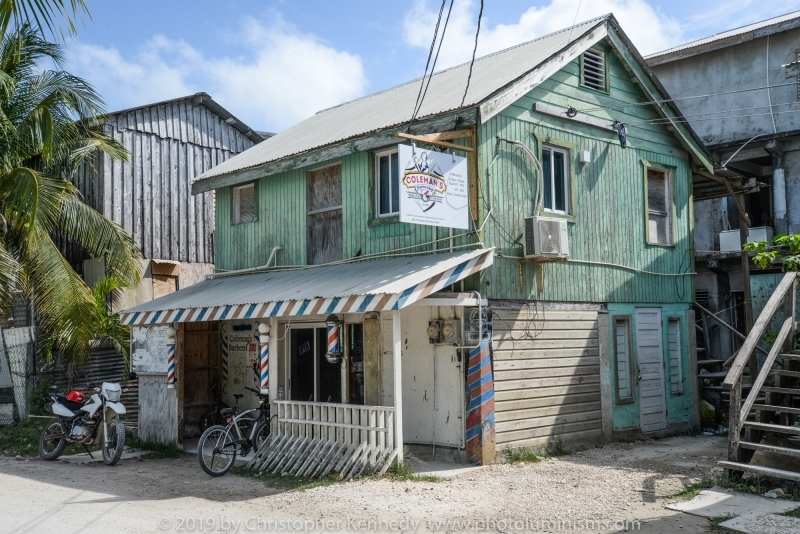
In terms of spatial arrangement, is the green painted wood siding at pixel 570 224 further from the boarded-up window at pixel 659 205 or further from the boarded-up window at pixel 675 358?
the boarded-up window at pixel 675 358

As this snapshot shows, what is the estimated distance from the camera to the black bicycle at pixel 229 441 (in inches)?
421

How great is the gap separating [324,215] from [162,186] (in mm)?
7569

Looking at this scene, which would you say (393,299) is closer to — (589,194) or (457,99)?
(457,99)

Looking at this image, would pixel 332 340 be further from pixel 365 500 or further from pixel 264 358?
pixel 365 500

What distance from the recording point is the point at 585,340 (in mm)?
13008

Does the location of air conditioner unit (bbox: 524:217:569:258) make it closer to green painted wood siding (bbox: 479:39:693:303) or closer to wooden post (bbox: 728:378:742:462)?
green painted wood siding (bbox: 479:39:693:303)

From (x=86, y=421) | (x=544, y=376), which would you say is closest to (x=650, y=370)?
(x=544, y=376)

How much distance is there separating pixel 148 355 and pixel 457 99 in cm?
727

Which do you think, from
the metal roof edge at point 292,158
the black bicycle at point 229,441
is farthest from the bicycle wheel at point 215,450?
the metal roof edge at point 292,158

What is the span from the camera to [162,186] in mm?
19484

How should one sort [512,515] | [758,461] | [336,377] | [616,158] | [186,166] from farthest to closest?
1. [186,166]
2. [616,158]
3. [336,377]
4. [758,461]
5. [512,515]

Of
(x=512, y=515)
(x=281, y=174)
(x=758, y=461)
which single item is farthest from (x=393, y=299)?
(x=281, y=174)

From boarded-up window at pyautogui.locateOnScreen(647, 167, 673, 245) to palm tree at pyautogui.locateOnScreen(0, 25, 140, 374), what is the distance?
1124 centimetres

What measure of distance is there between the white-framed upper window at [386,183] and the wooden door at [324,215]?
0.96 metres
